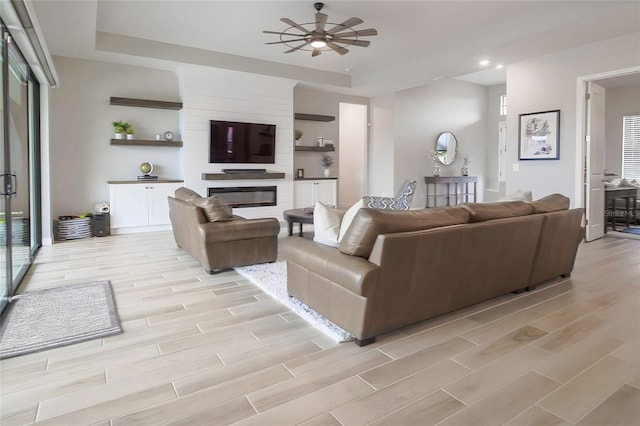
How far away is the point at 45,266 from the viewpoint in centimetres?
434

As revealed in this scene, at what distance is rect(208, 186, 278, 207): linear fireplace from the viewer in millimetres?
7176

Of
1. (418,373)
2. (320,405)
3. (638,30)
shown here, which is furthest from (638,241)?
(320,405)

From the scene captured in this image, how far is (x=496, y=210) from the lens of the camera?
3.04 metres

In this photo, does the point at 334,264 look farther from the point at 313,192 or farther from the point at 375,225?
the point at 313,192

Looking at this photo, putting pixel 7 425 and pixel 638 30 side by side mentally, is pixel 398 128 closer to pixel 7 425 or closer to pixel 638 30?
pixel 638 30

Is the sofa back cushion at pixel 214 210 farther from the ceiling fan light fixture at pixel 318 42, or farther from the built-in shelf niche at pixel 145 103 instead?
the built-in shelf niche at pixel 145 103

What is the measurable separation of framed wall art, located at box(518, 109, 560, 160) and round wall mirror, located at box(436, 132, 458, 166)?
3.08 meters

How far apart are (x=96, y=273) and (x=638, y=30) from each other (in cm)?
702

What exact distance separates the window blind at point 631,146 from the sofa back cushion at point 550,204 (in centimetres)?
608

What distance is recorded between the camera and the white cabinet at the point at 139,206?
6.23 metres

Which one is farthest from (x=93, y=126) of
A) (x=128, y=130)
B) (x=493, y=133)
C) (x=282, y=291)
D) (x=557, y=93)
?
(x=493, y=133)

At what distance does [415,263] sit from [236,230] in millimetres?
2233

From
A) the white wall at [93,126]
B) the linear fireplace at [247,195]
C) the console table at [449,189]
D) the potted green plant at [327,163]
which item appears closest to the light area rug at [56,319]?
the white wall at [93,126]

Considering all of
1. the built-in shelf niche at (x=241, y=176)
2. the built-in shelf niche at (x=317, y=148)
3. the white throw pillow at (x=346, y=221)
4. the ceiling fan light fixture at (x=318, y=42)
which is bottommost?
the white throw pillow at (x=346, y=221)
